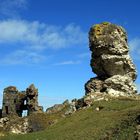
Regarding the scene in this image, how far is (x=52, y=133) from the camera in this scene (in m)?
49.8

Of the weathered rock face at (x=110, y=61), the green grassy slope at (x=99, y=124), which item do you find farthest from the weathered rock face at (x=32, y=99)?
the green grassy slope at (x=99, y=124)

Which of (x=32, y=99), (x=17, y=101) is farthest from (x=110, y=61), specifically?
(x=17, y=101)

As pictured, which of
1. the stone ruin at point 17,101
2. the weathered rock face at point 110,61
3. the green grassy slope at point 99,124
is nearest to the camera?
the green grassy slope at point 99,124

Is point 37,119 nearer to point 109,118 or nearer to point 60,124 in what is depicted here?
point 60,124

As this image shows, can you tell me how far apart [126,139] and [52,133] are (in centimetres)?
1528

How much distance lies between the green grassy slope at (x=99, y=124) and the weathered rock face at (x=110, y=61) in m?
11.0

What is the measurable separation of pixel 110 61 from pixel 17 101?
30825 millimetres

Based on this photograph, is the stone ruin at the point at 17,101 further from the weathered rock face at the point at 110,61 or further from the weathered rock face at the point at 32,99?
the weathered rock face at the point at 110,61

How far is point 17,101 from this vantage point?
94688 mm

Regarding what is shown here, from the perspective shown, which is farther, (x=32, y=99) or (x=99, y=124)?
(x=32, y=99)

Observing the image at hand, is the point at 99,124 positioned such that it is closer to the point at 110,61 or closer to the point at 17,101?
the point at 110,61

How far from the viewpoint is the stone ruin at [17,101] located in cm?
9306

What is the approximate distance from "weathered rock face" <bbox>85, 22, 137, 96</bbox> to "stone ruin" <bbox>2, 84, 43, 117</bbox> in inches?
870

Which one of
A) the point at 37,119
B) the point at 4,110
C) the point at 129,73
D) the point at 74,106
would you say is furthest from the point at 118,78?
the point at 4,110
